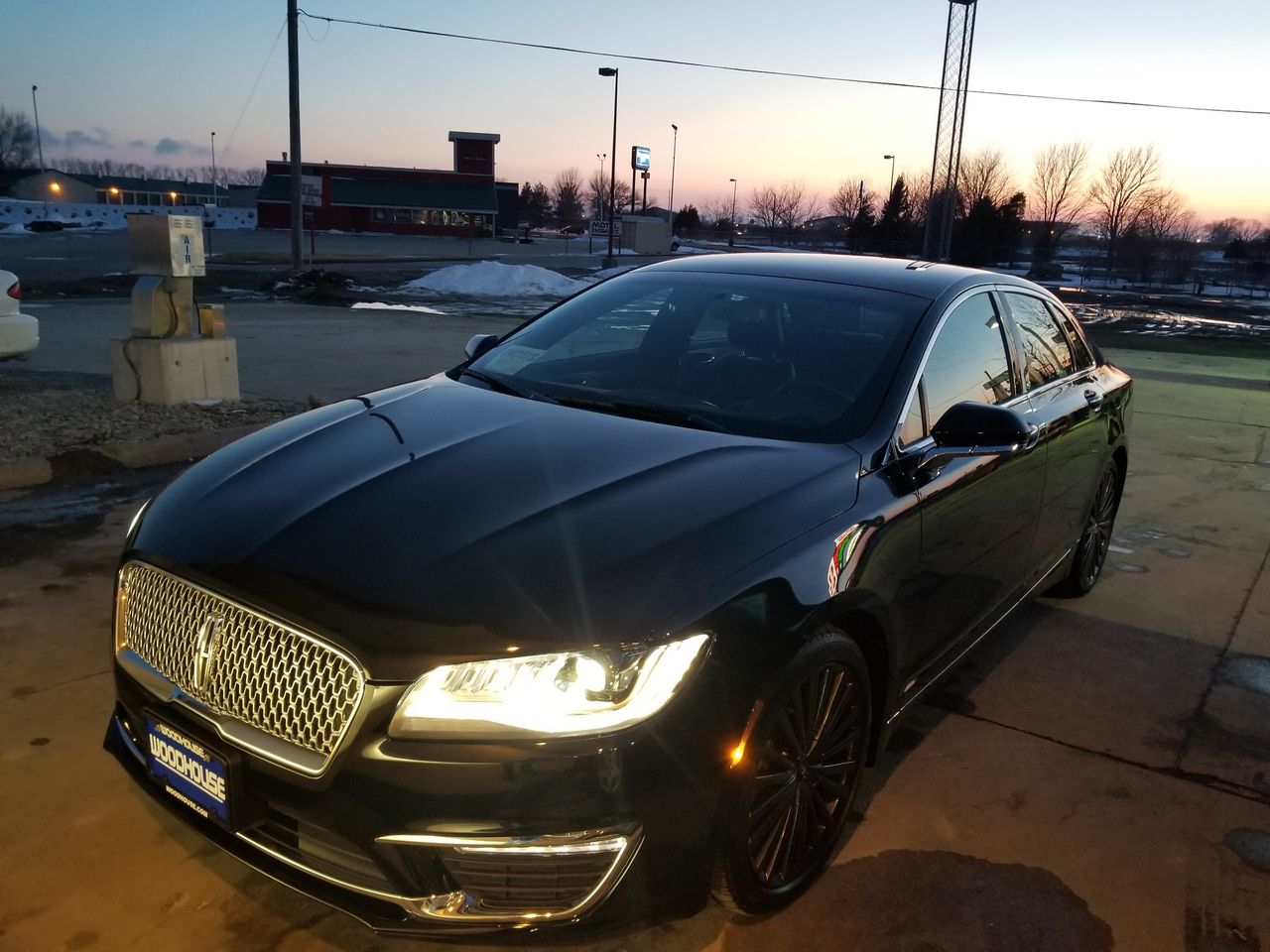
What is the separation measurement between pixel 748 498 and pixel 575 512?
0.46 meters

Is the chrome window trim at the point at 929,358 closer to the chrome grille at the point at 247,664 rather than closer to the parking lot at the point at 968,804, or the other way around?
the parking lot at the point at 968,804

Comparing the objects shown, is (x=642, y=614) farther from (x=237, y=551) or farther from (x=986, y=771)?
(x=986, y=771)

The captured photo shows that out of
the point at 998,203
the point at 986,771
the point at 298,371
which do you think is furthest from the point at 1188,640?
the point at 998,203

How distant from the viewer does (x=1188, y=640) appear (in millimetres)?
4824

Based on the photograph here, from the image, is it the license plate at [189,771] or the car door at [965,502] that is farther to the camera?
the car door at [965,502]

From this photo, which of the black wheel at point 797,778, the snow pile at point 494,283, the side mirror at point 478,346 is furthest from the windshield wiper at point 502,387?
the snow pile at point 494,283

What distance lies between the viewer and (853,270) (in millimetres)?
4016

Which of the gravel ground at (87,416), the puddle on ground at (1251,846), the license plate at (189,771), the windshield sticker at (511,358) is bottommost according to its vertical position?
the puddle on ground at (1251,846)

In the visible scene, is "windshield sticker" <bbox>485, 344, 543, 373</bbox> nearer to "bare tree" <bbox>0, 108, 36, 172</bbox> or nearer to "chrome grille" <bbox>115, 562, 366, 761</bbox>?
Result: "chrome grille" <bbox>115, 562, 366, 761</bbox>

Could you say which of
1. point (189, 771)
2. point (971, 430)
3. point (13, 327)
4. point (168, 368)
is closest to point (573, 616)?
point (189, 771)

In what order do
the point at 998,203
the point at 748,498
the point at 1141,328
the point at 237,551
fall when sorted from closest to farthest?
1. the point at 237,551
2. the point at 748,498
3. the point at 1141,328
4. the point at 998,203

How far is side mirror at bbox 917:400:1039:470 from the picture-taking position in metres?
3.10

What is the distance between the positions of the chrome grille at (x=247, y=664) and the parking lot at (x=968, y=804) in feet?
1.83

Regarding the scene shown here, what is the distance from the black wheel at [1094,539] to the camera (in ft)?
16.8
